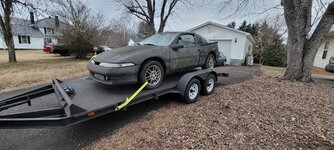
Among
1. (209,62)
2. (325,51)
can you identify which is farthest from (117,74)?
(325,51)

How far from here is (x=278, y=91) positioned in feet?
17.9

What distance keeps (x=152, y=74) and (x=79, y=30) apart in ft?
47.1

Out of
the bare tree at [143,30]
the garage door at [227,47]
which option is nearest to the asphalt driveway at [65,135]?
the garage door at [227,47]

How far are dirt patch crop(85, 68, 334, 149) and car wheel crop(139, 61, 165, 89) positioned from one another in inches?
26.5

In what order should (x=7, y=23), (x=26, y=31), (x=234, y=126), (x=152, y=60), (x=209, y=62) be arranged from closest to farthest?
(x=234, y=126) < (x=152, y=60) < (x=209, y=62) < (x=7, y=23) < (x=26, y=31)

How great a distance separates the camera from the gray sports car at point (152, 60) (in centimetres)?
332

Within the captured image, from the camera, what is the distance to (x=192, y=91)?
454cm

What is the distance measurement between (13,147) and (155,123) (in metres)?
2.34

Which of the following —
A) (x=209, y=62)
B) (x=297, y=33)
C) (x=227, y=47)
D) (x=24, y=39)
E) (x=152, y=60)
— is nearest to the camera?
(x=152, y=60)

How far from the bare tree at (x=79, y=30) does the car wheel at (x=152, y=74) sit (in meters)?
14.2

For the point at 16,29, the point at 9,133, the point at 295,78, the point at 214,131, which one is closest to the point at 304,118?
the point at 214,131

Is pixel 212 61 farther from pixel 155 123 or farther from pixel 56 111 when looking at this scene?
pixel 56 111

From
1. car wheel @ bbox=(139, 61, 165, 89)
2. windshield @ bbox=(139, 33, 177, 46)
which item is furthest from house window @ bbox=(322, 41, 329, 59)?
car wheel @ bbox=(139, 61, 165, 89)

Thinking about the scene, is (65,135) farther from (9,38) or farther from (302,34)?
(9,38)
